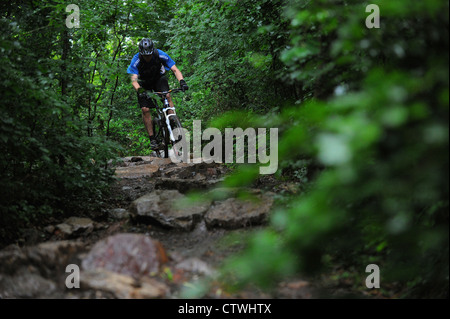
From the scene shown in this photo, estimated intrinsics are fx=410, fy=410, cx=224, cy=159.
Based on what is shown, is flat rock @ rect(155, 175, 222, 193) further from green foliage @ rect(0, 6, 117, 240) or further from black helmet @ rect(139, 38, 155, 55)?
black helmet @ rect(139, 38, 155, 55)

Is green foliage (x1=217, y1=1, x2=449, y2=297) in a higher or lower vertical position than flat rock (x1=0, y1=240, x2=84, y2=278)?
higher

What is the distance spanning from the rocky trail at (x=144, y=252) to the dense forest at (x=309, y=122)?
31 cm

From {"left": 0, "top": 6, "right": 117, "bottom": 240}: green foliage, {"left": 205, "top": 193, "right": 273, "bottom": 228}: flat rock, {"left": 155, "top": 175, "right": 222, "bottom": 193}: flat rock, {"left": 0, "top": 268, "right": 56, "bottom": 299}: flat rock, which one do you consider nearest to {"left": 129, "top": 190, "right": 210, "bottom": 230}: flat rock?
{"left": 205, "top": 193, "right": 273, "bottom": 228}: flat rock

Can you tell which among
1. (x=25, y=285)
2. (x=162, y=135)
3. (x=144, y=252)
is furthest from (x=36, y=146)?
(x=162, y=135)

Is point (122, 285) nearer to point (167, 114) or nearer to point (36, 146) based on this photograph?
point (36, 146)

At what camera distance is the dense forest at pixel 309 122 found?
134cm

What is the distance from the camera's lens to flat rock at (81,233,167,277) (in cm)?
304

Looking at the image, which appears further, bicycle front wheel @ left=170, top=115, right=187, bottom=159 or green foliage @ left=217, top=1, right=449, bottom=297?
bicycle front wheel @ left=170, top=115, right=187, bottom=159

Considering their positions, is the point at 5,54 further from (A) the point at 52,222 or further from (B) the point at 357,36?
(B) the point at 357,36

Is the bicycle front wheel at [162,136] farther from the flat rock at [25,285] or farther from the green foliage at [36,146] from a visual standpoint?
the flat rock at [25,285]

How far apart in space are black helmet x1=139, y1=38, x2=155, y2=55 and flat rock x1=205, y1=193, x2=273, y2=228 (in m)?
3.91

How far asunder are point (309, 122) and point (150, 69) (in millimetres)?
6004

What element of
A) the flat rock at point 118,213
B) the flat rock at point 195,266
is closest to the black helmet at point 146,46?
the flat rock at point 118,213
